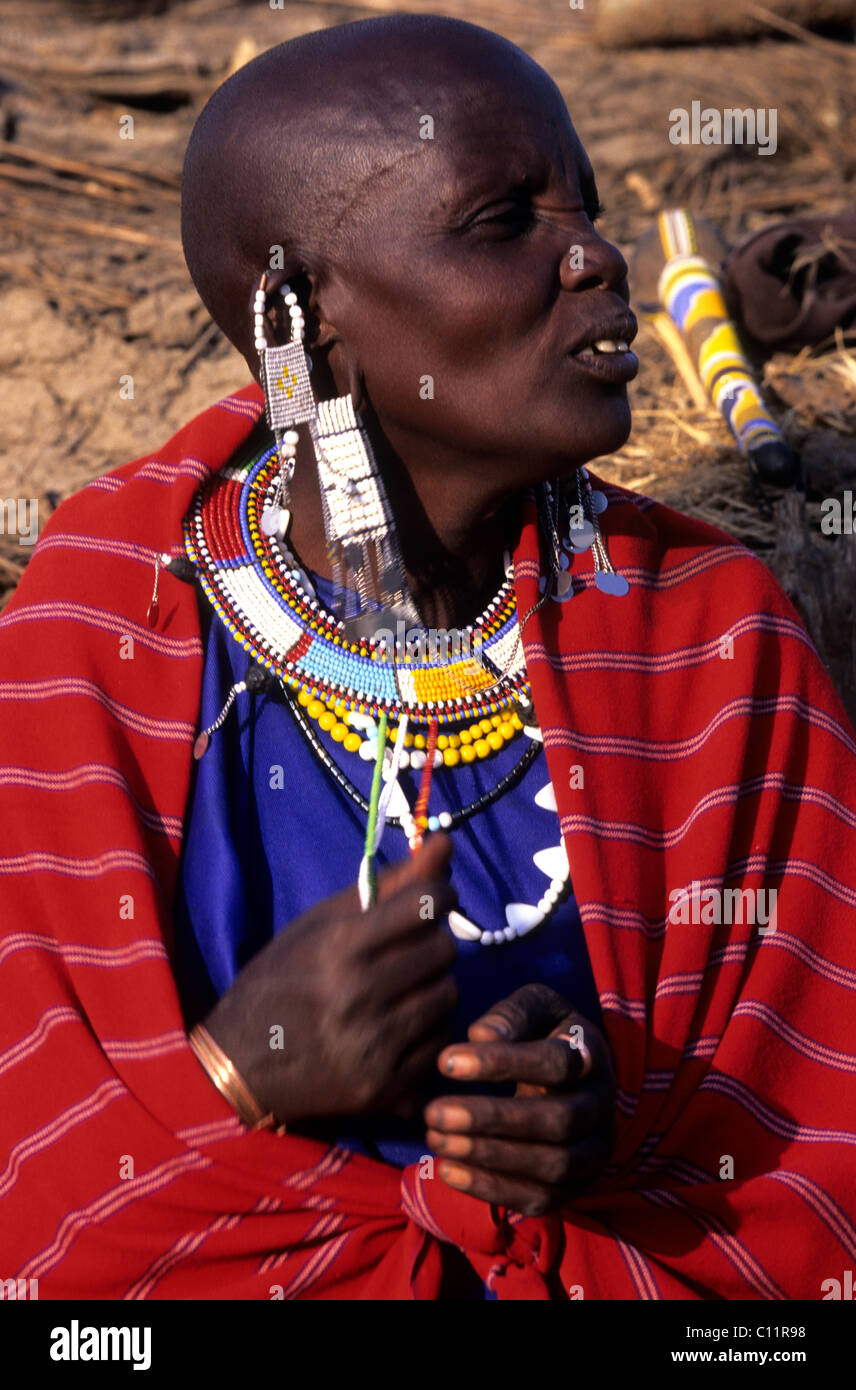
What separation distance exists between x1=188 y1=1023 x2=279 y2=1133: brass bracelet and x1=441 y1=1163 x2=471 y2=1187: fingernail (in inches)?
10.1

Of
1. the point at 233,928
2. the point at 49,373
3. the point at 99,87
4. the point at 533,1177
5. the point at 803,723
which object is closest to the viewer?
the point at 533,1177

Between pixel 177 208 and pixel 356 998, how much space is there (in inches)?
180

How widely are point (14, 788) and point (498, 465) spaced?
85 centimetres

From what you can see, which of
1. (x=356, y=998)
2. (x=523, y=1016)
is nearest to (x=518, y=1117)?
(x=523, y=1016)

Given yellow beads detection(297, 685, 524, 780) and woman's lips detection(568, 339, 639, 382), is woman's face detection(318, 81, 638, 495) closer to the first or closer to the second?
woman's lips detection(568, 339, 639, 382)

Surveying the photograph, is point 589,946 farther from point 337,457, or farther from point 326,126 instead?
point 326,126

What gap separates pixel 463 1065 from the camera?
168 centimetres

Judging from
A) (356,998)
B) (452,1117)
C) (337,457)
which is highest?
(337,457)

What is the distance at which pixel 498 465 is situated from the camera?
223cm

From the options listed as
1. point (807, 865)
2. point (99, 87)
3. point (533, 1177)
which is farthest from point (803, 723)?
point (99, 87)

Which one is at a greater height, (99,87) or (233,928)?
(99,87)

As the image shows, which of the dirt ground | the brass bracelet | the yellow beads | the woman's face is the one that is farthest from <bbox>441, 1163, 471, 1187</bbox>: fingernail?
the dirt ground

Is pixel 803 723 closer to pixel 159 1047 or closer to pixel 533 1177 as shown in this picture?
pixel 533 1177

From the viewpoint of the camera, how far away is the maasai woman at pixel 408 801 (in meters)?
1.89
